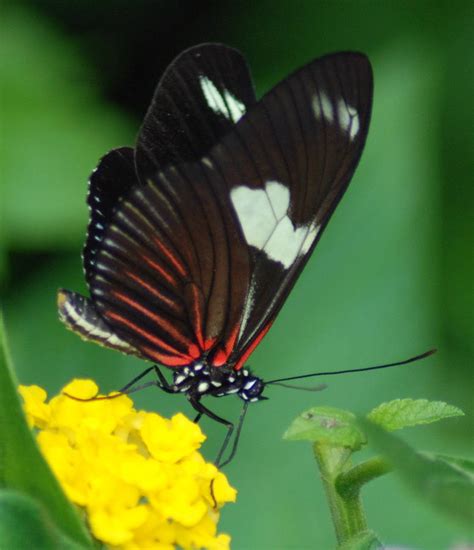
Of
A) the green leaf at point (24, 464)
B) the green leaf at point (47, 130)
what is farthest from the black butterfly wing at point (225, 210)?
the green leaf at point (47, 130)

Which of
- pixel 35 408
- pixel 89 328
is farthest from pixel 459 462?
pixel 89 328

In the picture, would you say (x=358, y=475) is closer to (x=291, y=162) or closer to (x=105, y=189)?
(x=291, y=162)

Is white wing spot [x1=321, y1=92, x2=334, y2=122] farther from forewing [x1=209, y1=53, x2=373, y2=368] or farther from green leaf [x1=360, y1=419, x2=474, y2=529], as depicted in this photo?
green leaf [x1=360, y1=419, x2=474, y2=529]

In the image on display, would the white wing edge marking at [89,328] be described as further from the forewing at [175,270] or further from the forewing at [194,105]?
the forewing at [194,105]

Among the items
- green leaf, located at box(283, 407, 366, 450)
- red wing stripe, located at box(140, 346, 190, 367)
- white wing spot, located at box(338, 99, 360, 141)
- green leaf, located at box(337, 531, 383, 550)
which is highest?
white wing spot, located at box(338, 99, 360, 141)

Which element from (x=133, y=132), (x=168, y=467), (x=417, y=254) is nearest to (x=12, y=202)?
(x=133, y=132)

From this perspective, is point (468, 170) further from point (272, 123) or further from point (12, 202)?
point (272, 123)

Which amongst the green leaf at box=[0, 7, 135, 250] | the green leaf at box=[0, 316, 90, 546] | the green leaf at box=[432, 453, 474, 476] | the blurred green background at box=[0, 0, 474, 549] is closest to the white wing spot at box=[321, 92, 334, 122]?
the green leaf at box=[432, 453, 474, 476]
